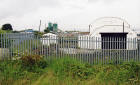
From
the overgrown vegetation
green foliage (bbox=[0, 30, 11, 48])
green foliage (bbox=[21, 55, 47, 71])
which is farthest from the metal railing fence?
green foliage (bbox=[21, 55, 47, 71])

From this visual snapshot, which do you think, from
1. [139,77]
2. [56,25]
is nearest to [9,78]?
[139,77]

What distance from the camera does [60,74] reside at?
6004 millimetres

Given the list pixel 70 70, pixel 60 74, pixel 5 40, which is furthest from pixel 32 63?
pixel 5 40

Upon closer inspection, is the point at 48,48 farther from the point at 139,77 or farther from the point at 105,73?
the point at 139,77

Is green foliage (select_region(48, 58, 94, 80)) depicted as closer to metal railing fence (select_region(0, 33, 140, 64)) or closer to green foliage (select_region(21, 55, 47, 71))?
green foliage (select_region(21, 55, 47, 71))

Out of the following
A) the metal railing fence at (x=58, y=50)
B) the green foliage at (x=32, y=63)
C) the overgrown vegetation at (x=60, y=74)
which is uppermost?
the metal railing fence at (x=58, y=50)

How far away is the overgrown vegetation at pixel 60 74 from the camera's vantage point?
539 cm

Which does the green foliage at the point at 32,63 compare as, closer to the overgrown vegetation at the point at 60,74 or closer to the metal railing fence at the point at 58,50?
the overgrown vegetation at the point at 60,74

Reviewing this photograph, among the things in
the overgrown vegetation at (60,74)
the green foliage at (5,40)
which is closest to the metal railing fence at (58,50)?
the green foliage at (5,40)

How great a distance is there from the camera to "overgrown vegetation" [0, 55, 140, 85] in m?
5.39

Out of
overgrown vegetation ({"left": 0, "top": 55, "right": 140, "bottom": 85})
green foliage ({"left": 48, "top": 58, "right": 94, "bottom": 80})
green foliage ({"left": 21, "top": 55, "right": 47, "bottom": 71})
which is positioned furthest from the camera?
green foliage ({"left": 21, "top": 55, "right": 47, "bottom": 71})

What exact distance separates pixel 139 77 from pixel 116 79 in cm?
95

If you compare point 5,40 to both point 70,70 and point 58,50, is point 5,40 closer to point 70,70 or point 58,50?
point 58,50

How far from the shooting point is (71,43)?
312 inches
